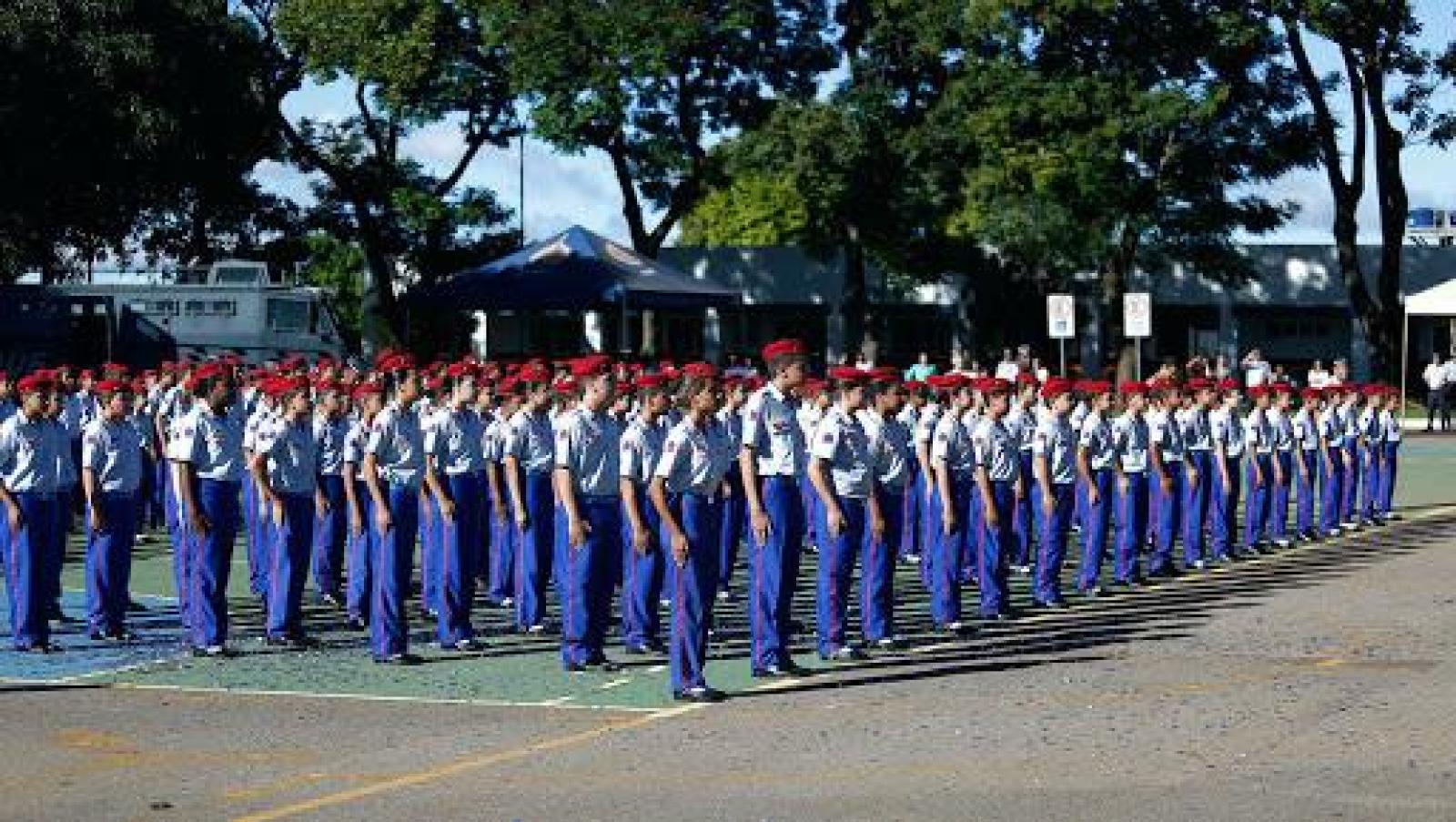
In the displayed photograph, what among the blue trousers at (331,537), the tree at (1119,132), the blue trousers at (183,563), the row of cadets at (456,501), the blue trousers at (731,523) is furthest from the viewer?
the tree at (1119,132)

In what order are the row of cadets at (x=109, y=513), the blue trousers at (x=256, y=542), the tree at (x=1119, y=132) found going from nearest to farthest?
1. the row of cadets at (x=109, y=513)
2. the blue trousers at (x=256, y=542)
3. the tree at (x=1119, y=132)

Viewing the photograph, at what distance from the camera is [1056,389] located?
2017 cm

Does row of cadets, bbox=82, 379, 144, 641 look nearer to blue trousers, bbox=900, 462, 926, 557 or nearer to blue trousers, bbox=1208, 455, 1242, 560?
blue trousers, bbox=900, 462, 926, 557

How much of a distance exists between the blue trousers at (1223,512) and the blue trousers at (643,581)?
30.3 ft

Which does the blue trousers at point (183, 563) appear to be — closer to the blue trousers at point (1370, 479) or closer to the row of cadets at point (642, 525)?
the row of cadets at point (642, 525)

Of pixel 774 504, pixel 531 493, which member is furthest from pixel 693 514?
pixel 531 493

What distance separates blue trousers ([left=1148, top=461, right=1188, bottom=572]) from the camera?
22.3 m

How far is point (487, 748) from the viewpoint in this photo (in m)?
12.3

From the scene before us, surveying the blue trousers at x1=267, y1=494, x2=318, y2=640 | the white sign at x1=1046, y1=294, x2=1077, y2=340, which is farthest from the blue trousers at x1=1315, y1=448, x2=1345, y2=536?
the blue trousers at x1=267, y1=494, x2=318, y2=640

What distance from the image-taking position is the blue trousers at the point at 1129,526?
21.4 meters

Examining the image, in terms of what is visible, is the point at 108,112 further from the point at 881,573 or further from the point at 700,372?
the point at 700,372

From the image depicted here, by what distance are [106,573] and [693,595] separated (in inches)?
214

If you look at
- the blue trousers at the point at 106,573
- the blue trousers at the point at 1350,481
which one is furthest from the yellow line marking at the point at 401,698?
the blue trousers at the point at 1350,481

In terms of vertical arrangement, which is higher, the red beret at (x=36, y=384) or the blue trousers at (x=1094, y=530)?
the red beret at (x=36, y=384)
